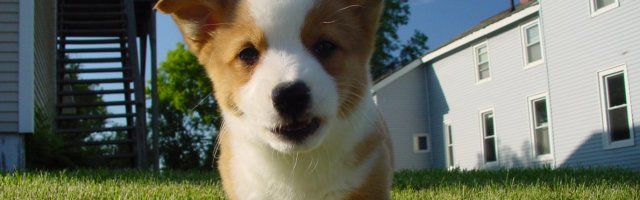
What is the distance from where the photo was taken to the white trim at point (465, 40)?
21.7 m

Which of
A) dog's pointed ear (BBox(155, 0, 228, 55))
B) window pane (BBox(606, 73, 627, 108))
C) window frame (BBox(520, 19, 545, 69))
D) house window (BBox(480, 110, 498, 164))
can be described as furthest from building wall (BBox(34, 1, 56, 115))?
house window (BBox(480, 110, 498, 164))

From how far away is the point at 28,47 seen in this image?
37.8 feet

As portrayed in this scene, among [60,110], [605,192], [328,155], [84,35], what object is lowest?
[605,192]

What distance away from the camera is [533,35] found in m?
21.8

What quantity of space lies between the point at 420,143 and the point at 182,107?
53.5ft

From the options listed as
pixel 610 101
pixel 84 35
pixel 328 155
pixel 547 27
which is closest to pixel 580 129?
pixel 610 101

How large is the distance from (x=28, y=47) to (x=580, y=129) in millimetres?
13833

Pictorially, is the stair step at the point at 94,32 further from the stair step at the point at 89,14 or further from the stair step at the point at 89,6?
the stair step at the point at 89,6

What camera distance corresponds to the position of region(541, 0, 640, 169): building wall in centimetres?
1748

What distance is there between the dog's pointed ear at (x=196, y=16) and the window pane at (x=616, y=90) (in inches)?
625

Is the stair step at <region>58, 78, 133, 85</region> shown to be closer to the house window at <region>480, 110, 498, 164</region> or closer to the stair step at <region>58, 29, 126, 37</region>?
the stair step at <region>58, 29, 126, 37</region>

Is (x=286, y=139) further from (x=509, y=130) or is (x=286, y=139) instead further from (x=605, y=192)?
(x=509, y=130)

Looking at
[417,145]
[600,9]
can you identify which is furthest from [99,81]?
[417,145]

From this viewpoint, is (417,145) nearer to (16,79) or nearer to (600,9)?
(600,9)
